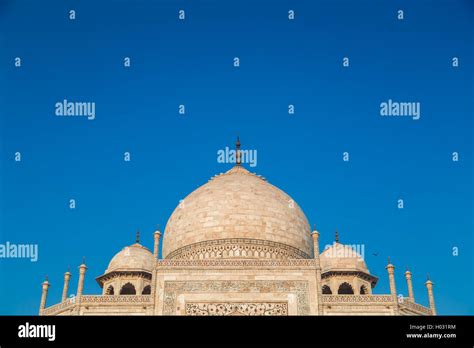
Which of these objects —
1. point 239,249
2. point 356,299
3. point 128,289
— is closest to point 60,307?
point 128,289

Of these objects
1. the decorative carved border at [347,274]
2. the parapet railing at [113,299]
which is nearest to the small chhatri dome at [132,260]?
the parapet railing at [113,299]

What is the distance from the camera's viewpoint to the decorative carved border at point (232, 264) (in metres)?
18.3

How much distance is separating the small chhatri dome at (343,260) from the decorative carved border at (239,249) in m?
1.99

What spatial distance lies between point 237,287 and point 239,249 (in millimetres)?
2838

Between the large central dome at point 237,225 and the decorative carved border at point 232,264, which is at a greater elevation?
the large central dome at point 237,225

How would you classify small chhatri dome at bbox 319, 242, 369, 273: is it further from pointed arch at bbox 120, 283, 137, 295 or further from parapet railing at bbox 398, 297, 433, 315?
pointed arch at bbox 120, 283, 137, 295

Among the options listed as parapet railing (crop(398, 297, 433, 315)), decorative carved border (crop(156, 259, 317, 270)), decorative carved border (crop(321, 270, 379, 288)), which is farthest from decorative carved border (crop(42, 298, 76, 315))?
parapet railing (crop(398, 297, 433, 315))

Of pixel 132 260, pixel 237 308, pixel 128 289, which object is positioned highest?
pixel 132 260

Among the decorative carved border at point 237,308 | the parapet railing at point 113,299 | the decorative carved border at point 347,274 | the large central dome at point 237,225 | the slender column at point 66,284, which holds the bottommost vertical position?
the decorative carved border at point 237,308

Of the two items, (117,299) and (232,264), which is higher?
(232,264)

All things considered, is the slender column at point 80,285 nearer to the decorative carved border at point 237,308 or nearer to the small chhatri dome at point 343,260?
the decorative carved border at point 237,308

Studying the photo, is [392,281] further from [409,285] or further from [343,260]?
[343,260]

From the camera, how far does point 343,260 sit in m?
22.7

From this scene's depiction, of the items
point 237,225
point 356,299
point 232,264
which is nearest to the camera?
point 356,299
